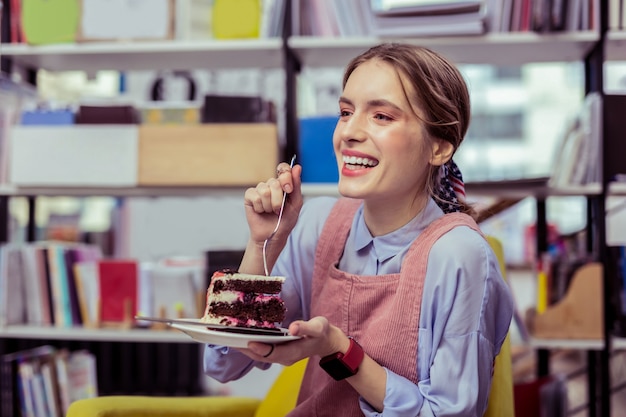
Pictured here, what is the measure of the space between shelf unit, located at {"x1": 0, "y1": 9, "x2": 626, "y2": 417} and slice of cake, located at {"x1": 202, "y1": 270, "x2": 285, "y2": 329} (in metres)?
1.06

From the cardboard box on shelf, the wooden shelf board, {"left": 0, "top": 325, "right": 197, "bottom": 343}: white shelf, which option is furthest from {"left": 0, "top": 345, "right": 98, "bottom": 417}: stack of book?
the wooden shelf board

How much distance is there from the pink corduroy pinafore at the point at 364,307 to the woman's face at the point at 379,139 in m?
0.12

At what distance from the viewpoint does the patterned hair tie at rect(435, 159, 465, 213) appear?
1.34 meters

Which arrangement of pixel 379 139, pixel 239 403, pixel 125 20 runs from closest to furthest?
pixel 379 139 → pixel 239 403 → pixel 125 20

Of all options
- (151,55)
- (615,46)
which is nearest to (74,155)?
(151,55)

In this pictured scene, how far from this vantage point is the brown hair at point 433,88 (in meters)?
1.22

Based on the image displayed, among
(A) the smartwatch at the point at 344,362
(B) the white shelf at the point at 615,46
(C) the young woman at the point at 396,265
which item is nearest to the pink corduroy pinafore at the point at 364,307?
(C) the young woman at the point at 396,265

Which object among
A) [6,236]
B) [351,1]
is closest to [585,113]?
[351,1]

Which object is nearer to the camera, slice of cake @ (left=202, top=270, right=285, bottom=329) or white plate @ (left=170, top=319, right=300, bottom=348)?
Answer: white plate @ (left=170, top=319, right=300, bottom=348)

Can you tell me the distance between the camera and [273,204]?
1268mm

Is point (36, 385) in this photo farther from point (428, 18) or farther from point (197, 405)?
point (428, 18)

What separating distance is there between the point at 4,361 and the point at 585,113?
216 centimetres

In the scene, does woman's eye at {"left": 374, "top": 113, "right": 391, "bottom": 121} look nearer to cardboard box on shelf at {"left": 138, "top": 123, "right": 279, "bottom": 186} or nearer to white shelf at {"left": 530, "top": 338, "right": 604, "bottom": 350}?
cardboard box on shelf at {"left": 138, "top": 123, "right": 279, "bottom": 186}

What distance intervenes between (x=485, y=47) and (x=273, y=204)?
134 cm
